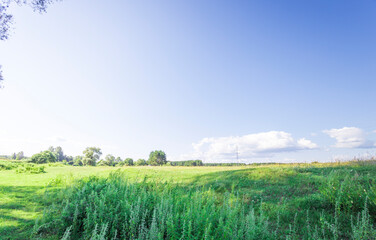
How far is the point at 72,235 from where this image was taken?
181 inches

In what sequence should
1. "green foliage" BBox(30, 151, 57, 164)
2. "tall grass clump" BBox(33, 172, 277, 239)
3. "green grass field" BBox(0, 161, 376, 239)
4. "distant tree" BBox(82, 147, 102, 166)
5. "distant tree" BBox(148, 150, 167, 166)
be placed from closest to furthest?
"tall grass clump" BBox(33, 172, 277, 239), "green grass field" BBox(0, 161, 376, 239), "green foliage" BBox(30, 151, 57, 164), "distant tree" BBox(82, 147, 102, 166), "distant tree" BBox(148, 150, 167, 166)

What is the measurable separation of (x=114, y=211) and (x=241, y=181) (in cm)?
740

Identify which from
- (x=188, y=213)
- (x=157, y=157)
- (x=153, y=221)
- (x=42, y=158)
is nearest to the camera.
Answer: (x=153, y=221)

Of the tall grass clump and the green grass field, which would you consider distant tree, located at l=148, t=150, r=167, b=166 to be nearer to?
the green grass field

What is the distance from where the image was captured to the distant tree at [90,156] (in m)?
62.5

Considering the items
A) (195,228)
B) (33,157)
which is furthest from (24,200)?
(33,157)

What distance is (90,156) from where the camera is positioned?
207ft

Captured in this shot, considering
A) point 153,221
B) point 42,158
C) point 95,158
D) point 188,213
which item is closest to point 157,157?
point 95,158

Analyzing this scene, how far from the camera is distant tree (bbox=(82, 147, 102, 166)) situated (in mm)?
62516

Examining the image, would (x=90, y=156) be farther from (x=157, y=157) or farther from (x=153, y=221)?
(x=153, y=221)

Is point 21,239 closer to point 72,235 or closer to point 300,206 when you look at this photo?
point 72,235

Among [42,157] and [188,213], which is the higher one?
[42,157]

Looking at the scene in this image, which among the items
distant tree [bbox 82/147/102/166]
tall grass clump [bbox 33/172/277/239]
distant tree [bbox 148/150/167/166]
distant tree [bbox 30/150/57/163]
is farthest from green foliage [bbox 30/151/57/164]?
tall grass clump [bbox 33/172/277/239]

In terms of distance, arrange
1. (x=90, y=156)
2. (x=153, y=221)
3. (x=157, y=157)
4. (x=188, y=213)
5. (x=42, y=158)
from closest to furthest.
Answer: (x=153, y=221) < (x=188, y=213) < (x=42, y=158) < (x=90, y=156) < (x=157, y=157)
